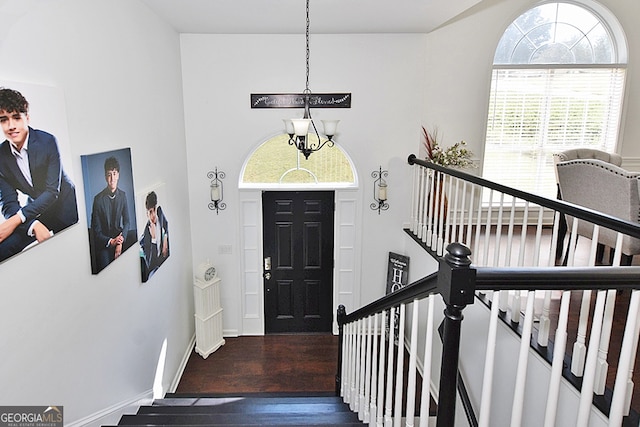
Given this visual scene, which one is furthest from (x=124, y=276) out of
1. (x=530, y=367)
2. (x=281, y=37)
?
(x=281, y=37)

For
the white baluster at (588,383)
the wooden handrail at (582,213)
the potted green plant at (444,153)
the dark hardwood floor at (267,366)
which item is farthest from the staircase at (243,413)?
the potted green plant at (444,153)

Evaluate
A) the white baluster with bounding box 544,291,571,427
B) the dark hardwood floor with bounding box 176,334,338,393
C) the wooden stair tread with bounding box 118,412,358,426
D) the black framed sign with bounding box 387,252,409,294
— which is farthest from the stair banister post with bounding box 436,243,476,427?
the black framed sign with bounding box 387,252,409,294

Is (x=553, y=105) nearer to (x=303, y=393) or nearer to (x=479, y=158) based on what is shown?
(x=479, y=158)

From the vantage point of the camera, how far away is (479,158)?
6262mm

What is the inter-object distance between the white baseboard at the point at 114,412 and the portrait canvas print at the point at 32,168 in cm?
116

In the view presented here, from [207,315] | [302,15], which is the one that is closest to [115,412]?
[207,315]

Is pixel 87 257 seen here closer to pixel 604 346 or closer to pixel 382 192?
pixel 604 346

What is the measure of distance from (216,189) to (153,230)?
1.54 m

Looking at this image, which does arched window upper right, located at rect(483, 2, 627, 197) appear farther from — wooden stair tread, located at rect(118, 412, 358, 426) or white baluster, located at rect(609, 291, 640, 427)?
white baluster, located at rect(609, 291, 640, 427)

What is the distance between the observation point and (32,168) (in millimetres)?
2031

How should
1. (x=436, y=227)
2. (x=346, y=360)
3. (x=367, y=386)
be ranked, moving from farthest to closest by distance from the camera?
(x=436, y=227) → (x=346, y=360) → (x=367, y=386)

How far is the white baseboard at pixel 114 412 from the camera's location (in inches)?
102

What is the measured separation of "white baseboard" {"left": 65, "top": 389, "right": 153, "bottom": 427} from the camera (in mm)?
2586

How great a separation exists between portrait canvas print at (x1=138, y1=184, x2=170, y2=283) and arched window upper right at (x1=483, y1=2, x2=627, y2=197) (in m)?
4.72
